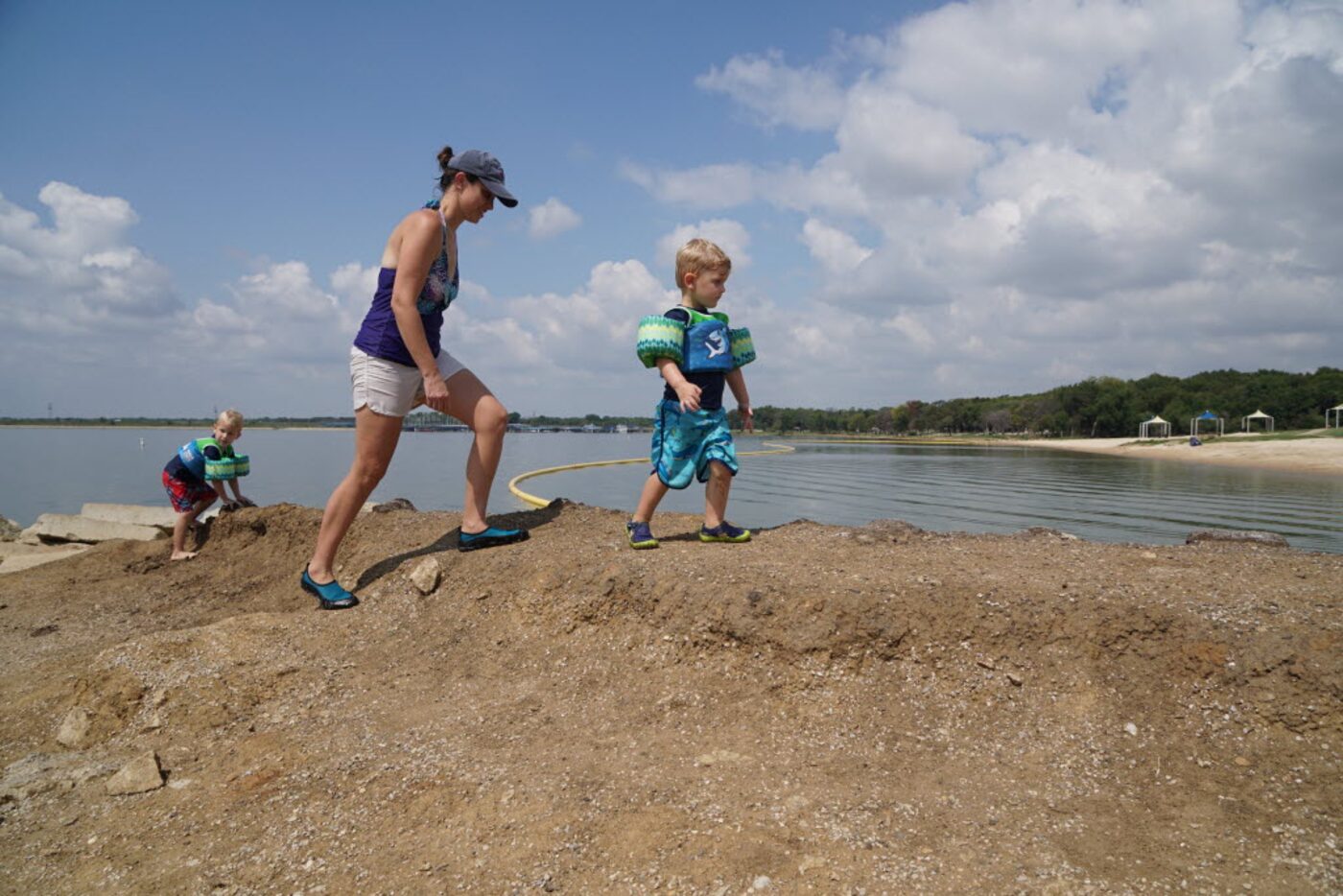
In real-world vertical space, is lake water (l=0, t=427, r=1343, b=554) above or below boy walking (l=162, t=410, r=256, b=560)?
below

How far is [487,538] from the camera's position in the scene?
4.70 metres

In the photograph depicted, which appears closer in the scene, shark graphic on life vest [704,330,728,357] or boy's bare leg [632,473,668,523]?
boy's bare leg [632,473,668,523]

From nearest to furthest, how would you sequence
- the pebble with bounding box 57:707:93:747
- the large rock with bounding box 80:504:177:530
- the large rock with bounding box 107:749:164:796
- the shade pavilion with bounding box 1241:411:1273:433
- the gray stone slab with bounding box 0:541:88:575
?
the large rock with bounding box 107:749:164:796
the pebble with bounding box 57:707:93:747
the gray stone slab with bounding box 0:541:88:575
the large rock with bounding box 80:504:177:530
the shade pavilion with bounding box 1241:411:1273:433

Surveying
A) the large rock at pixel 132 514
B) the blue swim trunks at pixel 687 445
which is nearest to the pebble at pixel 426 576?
the blue swim trunks at pixel 687 445

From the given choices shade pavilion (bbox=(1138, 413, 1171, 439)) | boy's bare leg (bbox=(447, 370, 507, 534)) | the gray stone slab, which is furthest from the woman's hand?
shade pavilion (bbox=(1138, 413, 1171, 439))

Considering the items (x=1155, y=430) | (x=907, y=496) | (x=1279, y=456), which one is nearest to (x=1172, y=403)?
(x=1155, y=430)

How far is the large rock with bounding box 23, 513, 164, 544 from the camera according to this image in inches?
355

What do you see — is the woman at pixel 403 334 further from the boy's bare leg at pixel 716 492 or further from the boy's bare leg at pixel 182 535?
the boy's bare leg at pixel 182 535

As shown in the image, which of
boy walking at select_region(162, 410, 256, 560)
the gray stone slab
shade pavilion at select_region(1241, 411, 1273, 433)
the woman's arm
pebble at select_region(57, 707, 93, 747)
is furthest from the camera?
shade pavilion at select_region(1241, 411, 1273, 433)

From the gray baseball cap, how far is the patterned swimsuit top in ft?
0.98

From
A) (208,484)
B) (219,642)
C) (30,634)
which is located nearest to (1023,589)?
(219,642)

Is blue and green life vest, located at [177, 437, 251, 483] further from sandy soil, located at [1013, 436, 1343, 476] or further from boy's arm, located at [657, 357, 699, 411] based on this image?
sandy soil, located at [1013, 436, 1343, 476]

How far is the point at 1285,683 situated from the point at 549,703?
289 centimetres

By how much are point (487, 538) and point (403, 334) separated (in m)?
1.48
